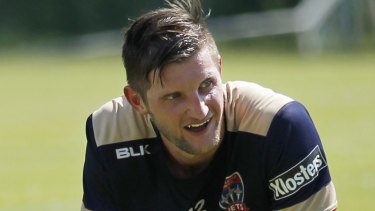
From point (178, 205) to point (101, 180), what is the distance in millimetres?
415

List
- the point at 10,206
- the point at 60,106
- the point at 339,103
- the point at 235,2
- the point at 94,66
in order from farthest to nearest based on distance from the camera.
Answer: the point at 235,2 < the point at 94,66 < the point at 60,106 < the point at 339,103 < the point at 10,206

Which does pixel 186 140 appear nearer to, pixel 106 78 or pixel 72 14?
pixel 106 78

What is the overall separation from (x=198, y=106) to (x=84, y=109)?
40.3 ft

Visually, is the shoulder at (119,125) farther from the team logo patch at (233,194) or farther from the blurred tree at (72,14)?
the blurred tree at (72,14)

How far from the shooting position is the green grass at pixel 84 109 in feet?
37.1

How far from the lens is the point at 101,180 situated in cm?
612

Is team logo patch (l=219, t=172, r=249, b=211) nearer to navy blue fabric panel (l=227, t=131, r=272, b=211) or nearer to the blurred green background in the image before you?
navy blue fabric panel (l=227, t=131, r=272, b=211)

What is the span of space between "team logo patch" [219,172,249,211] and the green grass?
3650mm

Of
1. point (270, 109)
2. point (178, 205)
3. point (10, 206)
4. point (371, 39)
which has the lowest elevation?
point (371, 39)

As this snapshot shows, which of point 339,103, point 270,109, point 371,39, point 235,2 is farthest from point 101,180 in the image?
point 235,2

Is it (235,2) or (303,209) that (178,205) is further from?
(235,2)

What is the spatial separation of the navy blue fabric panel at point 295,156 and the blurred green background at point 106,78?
3.90 metres

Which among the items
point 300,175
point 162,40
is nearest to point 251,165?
point 300,175

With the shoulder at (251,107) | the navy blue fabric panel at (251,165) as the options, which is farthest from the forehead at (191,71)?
the navy blue fabric panel at (251,165)
